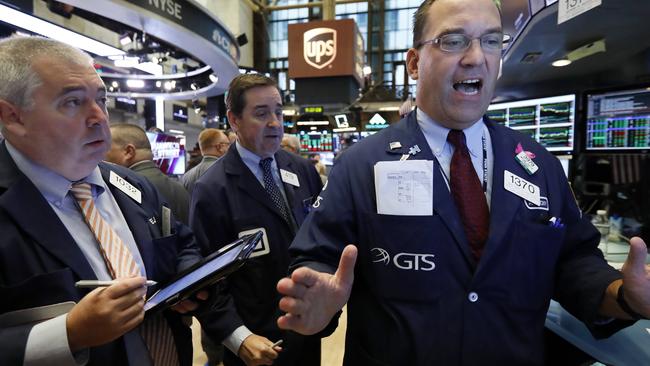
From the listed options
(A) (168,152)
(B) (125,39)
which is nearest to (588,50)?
(B) (125,39)

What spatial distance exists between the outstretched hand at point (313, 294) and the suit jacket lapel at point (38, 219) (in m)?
0.56

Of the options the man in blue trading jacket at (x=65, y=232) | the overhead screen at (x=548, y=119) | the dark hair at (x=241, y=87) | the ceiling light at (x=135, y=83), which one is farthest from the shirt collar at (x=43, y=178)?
the ceiling light at (x=135, y=83)

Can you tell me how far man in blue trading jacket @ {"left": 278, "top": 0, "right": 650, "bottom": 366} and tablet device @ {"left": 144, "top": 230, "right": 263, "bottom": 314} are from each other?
0.54ft

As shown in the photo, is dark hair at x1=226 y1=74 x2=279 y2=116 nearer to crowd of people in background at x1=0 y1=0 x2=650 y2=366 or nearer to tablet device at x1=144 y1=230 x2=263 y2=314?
crowd of people in background at x1=0 y1=0 x2=650 y2=366

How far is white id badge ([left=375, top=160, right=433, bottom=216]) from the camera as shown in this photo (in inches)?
40.0

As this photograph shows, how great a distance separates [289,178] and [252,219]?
0.38 metres

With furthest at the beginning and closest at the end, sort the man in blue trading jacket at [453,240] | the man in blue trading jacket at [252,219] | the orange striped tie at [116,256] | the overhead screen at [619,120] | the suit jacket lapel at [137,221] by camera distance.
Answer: the overhead screen at [619,120] < the man in blue trading jacket at [252,219] < the suit jacket lapel at [137,221] < the orange striped tie at [116,256] < the man in blue trading jacket at [453,240]

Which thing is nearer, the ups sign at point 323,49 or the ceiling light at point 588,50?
the ceiling light at point 588,50

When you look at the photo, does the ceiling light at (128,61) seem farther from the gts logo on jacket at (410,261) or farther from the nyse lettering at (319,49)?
the gts logo on jacket at (410,261)

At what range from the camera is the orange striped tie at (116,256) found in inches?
43.1

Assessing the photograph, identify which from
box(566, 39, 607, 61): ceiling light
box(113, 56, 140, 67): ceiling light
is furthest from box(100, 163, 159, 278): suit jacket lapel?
box(113, 56, 140, 67): ceiling light

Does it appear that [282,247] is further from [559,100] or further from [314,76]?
[314,76]

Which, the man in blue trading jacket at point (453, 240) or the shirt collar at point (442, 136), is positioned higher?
the shirt collar at point (442, 136)

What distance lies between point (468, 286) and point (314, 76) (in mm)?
5969
